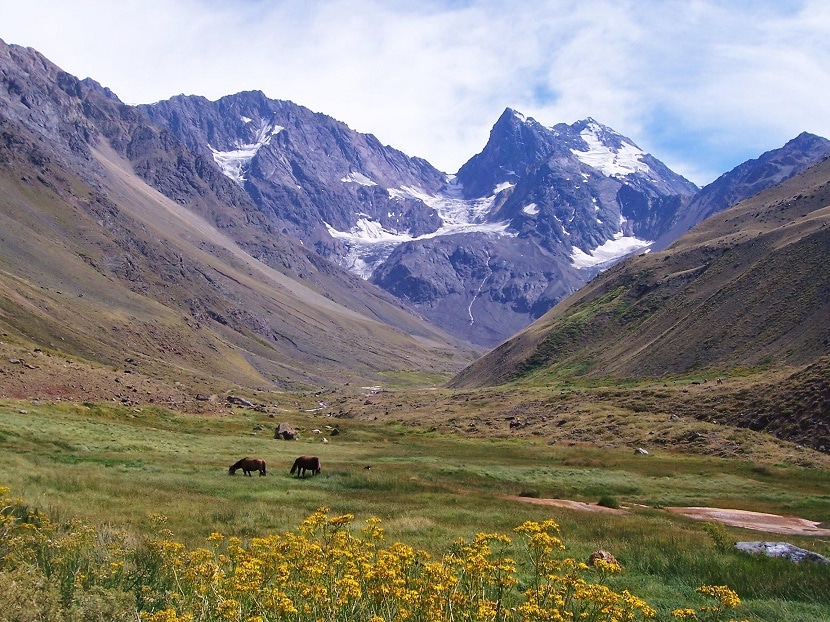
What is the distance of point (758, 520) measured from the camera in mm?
31297

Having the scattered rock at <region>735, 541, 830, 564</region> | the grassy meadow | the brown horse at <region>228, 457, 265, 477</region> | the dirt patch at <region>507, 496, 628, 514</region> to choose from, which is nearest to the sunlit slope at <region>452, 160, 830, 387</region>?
the grassy meadow

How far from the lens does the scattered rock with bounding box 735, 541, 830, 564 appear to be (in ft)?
53.3

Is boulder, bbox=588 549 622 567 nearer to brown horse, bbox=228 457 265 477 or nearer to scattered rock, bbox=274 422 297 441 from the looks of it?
brown horse, bbox=228 457 265 477

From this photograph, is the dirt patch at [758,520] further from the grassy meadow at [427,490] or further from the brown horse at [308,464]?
the brown horse at [308,464]

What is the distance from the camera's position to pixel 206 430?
212 ft

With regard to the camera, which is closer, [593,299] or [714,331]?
[714,331]

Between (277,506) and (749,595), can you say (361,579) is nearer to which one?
(749,595)

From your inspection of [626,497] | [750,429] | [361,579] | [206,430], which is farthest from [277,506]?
[750,429]

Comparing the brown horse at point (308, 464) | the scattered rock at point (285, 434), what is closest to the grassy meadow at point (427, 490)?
the brown horse at point (308, 464)

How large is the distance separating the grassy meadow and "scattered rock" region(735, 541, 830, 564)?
22.3 inches

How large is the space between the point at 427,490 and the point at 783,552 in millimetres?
18862

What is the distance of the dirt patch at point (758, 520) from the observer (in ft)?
92.4

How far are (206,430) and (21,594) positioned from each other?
61.2 m

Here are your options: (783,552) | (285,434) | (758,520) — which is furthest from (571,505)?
(285,434)
